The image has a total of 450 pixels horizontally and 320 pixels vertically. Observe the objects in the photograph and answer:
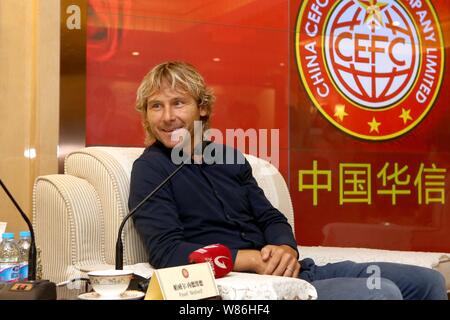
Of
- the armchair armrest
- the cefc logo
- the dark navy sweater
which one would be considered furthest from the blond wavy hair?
the cefc logo

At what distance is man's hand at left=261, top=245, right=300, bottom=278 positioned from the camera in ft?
5.00

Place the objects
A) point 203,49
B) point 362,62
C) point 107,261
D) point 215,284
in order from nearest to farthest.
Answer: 1. point 215,284
2. point 107,261
3. point 203,49
4. point 362,62

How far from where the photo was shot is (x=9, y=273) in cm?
150

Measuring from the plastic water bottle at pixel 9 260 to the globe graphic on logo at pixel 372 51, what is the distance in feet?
6.02

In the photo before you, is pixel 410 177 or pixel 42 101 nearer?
pixel 42 101

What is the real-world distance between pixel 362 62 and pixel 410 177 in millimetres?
668

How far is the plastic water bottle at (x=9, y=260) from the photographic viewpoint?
1.49 metres

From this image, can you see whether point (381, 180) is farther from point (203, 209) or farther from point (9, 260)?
Result: point (9, 260)

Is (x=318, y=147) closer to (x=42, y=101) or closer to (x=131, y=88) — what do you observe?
(x=131, y=88)

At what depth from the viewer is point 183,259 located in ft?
4.82

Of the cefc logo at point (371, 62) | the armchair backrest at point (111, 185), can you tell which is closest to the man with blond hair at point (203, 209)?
the armchair backrest at point (111, 185)

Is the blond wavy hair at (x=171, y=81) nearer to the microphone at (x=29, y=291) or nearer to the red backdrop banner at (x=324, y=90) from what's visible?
the red backdrop banner at (x=324, y=90)

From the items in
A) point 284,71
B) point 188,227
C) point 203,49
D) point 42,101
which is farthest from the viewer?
point 284,71

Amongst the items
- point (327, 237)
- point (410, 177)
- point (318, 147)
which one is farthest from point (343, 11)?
point (327, 237)
